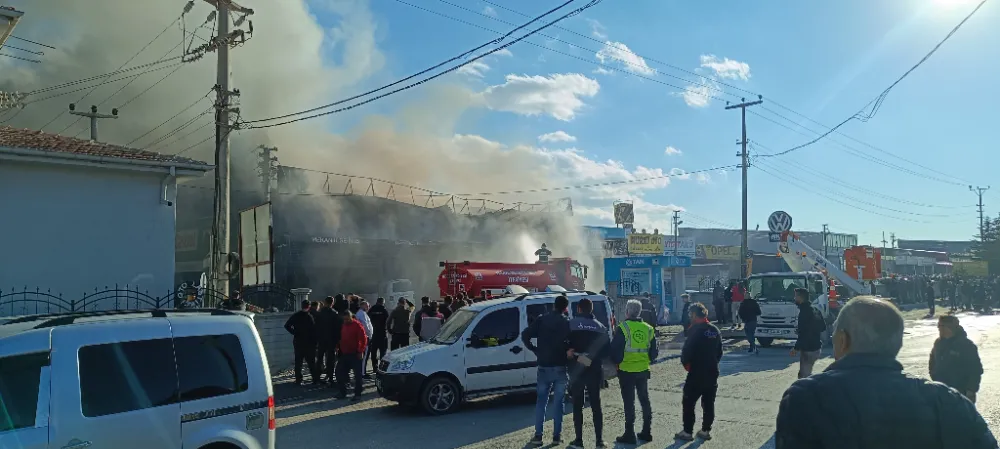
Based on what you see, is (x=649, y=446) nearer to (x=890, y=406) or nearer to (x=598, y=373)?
(x=598, y=373)

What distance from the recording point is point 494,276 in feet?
80.1

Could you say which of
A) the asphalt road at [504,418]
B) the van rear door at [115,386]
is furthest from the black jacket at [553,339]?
the van rear door at [115,386]

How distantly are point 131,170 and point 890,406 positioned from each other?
14653mm

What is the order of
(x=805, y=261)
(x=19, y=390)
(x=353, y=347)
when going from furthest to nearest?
1. (x=805, y=261)
2. (x=353, y=347)
3. (x=19, y=390)

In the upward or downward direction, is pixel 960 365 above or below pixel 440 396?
above

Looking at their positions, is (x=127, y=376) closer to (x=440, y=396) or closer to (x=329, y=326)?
(x=440, y=396)

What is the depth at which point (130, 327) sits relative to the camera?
519cm

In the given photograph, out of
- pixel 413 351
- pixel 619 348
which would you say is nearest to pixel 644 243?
pixel 413 351

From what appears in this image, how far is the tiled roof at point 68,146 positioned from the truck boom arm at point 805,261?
65.8 feet

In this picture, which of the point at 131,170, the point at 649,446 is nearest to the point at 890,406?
the point at 649,446

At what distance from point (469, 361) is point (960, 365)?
241 inches

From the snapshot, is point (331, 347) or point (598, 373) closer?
point (598, 373)

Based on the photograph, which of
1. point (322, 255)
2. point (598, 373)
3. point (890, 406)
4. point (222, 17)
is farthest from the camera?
point (322, 255)

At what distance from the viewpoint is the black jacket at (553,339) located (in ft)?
26.0
